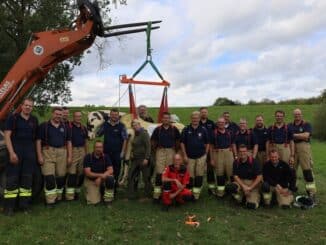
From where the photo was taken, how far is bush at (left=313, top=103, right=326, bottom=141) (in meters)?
38.2

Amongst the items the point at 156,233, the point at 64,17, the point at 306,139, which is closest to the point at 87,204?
the point at 156,233

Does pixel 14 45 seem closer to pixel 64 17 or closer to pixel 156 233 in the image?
pixel 64 17

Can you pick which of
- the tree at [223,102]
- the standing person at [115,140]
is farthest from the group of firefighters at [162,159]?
the tree at [223,102]

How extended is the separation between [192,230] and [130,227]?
1125 millimetres

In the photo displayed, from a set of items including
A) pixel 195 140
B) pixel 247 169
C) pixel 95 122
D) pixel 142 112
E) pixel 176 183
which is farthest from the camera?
pixel 95 122

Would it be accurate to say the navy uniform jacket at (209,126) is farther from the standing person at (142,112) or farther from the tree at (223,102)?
the tree at (223,102)

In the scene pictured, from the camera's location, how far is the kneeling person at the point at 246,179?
10609 millimetres

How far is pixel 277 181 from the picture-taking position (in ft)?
35.7

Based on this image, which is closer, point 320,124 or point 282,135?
point 282,135

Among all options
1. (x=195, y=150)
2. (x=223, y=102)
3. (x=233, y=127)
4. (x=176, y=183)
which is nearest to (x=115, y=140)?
(x=176, y=183)

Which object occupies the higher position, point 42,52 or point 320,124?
point 42,52

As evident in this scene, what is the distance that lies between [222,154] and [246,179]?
82 centimetres

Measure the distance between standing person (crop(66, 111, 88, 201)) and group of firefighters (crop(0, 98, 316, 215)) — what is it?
2 cm

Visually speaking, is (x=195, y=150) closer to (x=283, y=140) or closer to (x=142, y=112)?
(x=283, y=140)
